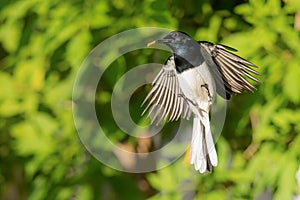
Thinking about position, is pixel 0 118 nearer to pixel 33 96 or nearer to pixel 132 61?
pixel 33 96

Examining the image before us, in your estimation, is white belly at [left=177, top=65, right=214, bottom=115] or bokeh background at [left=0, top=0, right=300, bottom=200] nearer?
white belly at [left=177, top=65, right=214, bottom=115]

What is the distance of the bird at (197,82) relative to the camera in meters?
0.59

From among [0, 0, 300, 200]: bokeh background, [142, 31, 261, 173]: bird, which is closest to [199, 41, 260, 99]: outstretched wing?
[142, 31, 261, 173]: bird

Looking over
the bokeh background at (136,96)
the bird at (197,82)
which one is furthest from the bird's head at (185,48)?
the bokeh background at (136,96)

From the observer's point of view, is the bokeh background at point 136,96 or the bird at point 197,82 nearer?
the bird at point 197,82

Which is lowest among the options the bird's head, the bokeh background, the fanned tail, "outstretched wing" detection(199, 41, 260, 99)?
the bokeh background

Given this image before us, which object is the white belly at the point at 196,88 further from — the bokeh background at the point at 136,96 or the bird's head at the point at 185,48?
the bokeh background at the point at 136,96

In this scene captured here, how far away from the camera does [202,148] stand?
637 millimetres

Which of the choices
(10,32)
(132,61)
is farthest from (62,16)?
(10,32)

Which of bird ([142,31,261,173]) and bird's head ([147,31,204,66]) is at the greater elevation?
bird's head ([147,31,204,66])

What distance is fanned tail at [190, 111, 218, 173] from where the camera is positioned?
2.05ft

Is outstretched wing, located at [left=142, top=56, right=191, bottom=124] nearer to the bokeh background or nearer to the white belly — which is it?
the white belly

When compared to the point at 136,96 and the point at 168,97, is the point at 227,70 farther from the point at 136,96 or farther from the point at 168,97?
the point at 136,96

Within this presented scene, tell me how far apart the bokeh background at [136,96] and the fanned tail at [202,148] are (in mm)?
396
